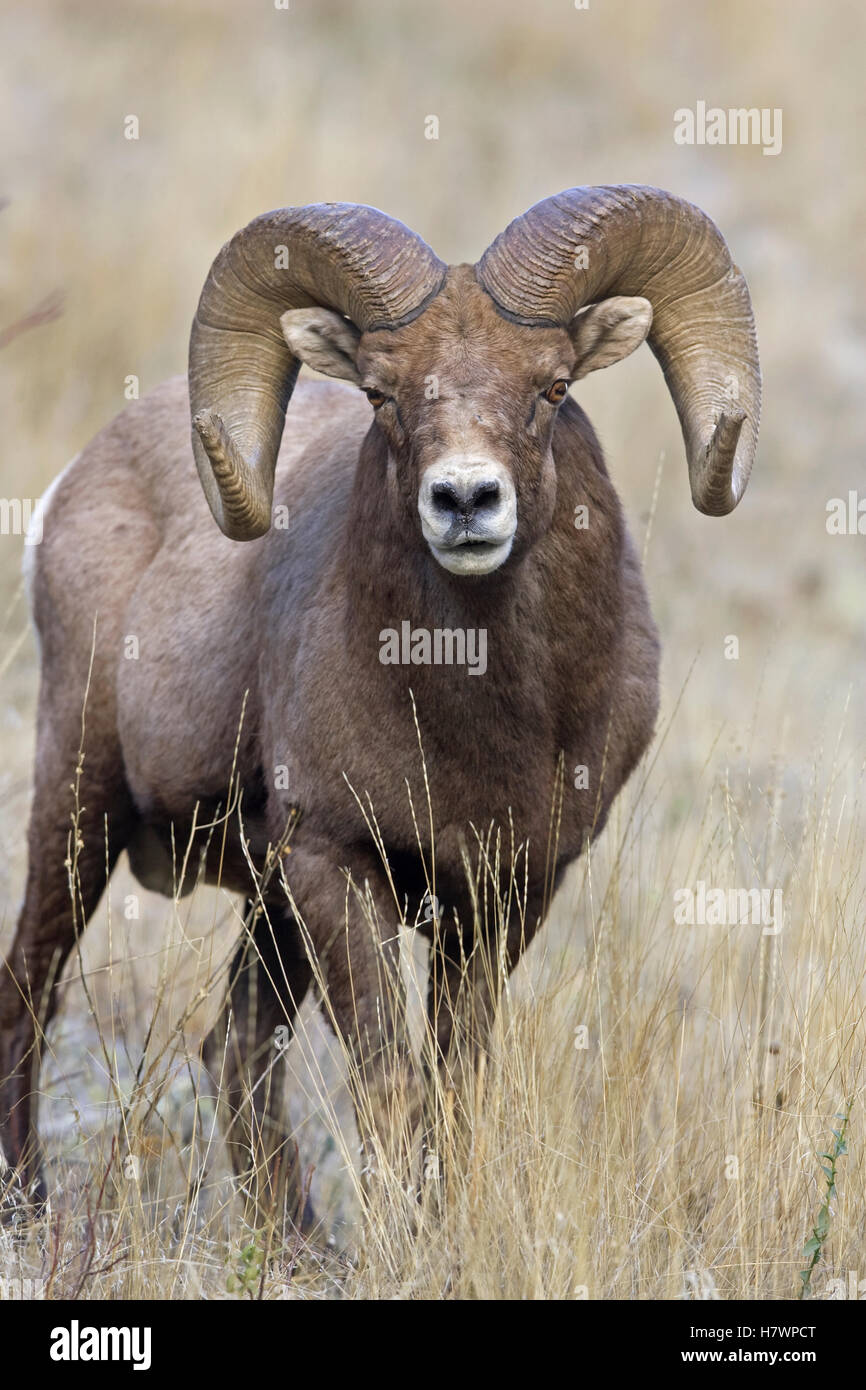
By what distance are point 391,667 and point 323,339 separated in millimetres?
1170

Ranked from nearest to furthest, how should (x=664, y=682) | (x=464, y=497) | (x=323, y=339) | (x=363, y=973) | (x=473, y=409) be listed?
1. (x=464, y=497)
2. (x=473, y=409)
3. (x=363, y=973)
4. (x=323, y=339)
5. (x=664, y=682)

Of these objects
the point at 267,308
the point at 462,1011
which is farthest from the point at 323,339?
the point at 462,1011

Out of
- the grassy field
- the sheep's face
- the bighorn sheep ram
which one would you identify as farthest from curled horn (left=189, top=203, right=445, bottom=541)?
the grassy field

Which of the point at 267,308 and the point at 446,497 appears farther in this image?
the point at 267,308

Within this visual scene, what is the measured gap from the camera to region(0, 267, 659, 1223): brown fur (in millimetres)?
Answer: 5492

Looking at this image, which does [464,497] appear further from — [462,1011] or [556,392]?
[462,1011]

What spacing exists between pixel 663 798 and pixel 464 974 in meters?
6.54

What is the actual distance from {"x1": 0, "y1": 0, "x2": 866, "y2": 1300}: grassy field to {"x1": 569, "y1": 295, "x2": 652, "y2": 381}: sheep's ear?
1312mm

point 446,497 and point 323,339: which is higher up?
point 323,339

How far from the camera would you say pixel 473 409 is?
5199mm

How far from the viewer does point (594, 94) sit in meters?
25.0

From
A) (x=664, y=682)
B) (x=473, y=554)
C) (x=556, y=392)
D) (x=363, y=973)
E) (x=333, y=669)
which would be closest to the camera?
(x=473, y=554)

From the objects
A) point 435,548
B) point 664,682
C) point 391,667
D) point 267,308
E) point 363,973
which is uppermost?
point 267,308

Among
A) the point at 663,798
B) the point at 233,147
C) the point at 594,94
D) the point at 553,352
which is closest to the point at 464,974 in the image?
the point at 553,352
